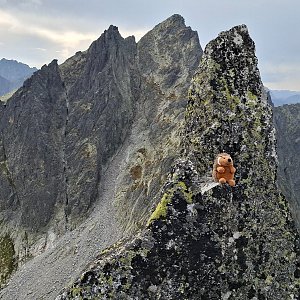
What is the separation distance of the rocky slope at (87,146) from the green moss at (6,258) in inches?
17.2

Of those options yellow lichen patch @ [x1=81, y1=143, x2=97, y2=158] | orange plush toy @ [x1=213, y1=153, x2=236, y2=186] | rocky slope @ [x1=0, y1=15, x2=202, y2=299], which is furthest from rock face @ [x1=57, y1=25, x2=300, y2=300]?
yellow lichen patch @ [x1=81, y1=143, x2=97, y2=158]

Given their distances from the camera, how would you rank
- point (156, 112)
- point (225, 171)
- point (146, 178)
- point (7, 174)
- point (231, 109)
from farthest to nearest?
point (7, 174) → point (156, 112) → point (146, 178) → point (231, 109) → point (225, 171)

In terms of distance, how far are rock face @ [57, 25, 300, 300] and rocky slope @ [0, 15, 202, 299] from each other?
82.3 meters

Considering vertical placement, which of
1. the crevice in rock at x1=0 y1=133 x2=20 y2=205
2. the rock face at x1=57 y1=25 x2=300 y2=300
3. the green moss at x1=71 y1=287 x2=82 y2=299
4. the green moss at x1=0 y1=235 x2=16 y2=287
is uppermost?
the rock face at x1=57 y1=25 x2=300 y2=300

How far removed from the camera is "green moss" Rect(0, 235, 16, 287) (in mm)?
109037

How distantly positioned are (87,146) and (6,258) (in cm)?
4571

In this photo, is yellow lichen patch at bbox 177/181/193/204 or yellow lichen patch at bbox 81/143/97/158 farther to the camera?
yellow lichen patch at bbox 81/143/97/158

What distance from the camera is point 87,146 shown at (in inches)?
5502

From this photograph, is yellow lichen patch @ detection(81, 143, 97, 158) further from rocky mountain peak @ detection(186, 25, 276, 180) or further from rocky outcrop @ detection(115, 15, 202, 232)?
rocky mountain peak @ detection(186, 25, 276, 180)

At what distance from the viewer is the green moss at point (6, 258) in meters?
109

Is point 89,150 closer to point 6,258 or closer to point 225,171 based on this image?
point 6,258

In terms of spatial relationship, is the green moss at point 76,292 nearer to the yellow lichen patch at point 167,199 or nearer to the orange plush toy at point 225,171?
the yellow lichen patch at point 167,199

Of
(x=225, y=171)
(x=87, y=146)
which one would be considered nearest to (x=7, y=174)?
(x=87, y=146)

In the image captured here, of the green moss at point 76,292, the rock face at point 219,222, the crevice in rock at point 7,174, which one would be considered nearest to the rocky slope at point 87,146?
the crevice in rock at point 7,174
